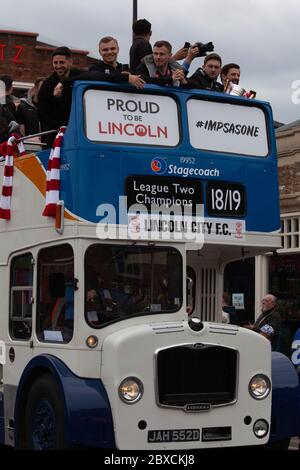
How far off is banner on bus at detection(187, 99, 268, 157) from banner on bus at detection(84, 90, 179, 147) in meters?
0.24

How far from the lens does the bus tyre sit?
875cm

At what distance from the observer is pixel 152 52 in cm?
1095

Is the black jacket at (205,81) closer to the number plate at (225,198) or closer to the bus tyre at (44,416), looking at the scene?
the number plate at (225,198)

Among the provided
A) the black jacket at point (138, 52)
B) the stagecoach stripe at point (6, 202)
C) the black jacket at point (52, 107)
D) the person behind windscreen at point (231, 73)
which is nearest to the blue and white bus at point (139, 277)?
the stagecoach stripe at point (6, 202)

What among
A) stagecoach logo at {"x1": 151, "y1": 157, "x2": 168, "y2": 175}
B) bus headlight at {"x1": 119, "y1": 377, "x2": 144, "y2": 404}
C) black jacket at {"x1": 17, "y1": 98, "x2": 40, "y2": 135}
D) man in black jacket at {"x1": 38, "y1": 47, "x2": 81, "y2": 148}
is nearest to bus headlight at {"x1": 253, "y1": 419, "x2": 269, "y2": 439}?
bus headlight at {"x1": 119, "y1": 377, "x2": 144, "y2": 404}

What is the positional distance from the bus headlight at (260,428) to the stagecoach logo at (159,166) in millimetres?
2513

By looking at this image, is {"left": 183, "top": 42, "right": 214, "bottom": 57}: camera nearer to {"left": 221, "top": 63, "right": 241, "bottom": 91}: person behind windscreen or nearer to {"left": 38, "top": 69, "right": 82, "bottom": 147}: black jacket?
{"left": 221, "top": 63, "right": 241, "bottom": 91}: person behind windscreen

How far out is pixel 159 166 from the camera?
9.59 meters

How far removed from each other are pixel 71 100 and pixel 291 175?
1325 centimetres

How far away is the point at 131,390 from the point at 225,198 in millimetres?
2254

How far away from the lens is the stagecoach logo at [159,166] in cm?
956

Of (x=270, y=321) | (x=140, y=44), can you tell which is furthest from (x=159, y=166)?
(x=270, y=321)
